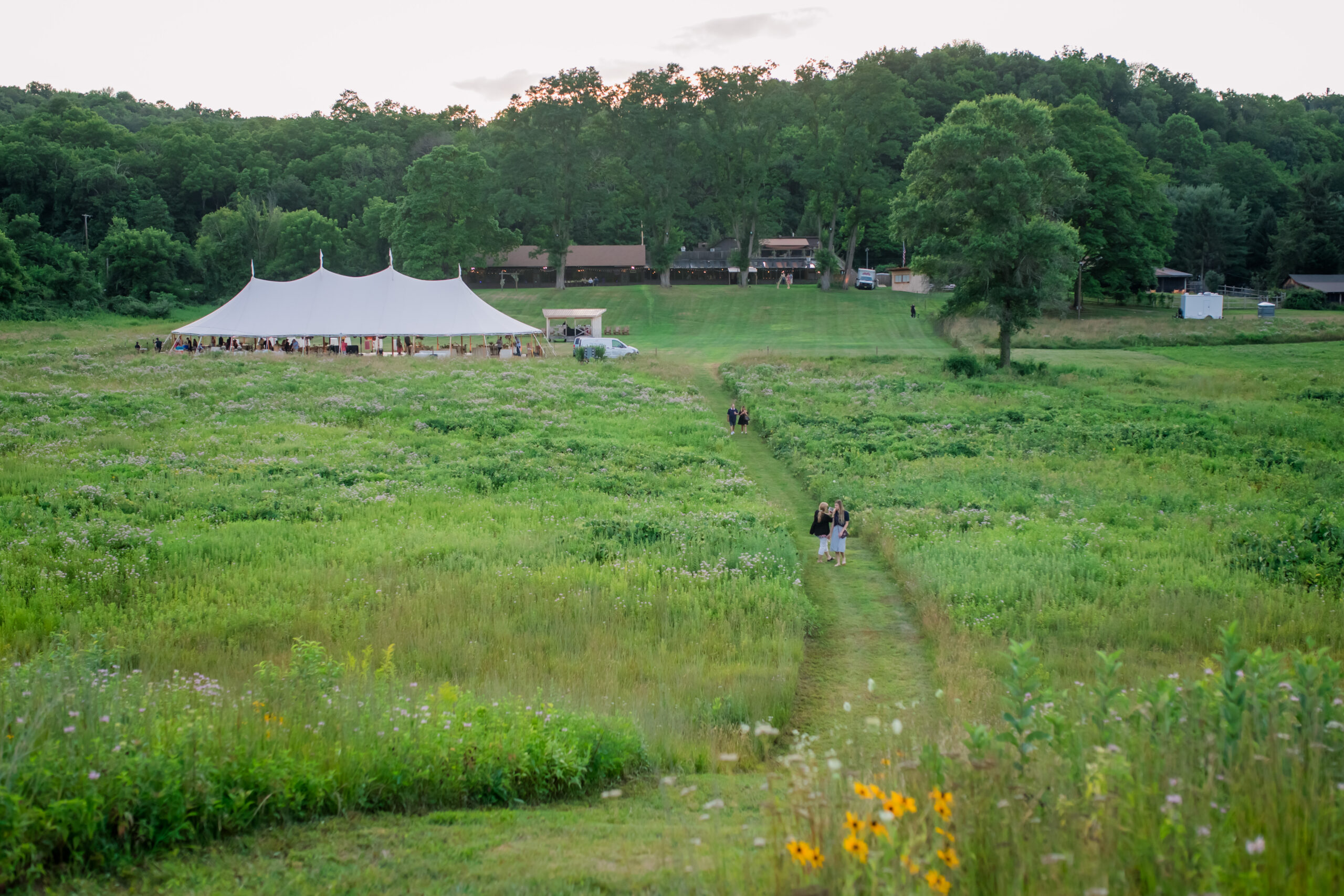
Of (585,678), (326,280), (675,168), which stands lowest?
(585,678)

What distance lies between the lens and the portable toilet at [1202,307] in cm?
6106

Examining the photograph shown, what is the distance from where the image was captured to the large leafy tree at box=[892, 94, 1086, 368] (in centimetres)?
3884

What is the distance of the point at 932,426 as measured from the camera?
2625 centimetres

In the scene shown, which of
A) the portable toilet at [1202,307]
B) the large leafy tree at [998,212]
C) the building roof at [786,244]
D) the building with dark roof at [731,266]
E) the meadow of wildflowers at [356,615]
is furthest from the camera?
the building roof at [786,244]

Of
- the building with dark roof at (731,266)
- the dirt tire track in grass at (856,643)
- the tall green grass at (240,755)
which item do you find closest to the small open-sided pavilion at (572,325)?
the building with dark roof at (731,266)

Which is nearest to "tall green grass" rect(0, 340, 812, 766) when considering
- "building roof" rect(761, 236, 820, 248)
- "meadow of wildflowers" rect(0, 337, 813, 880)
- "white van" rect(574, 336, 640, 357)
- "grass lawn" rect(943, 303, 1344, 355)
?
"meadow of wildflowers" rect(0, 337, 813, 880)

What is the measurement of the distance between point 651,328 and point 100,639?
55677 mm

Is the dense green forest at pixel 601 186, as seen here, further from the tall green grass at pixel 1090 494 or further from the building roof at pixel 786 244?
the tall green grass at pixel 1090 494

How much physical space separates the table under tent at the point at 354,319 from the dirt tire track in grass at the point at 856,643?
32947mm

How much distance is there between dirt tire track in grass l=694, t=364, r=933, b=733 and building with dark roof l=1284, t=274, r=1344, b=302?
257 ft

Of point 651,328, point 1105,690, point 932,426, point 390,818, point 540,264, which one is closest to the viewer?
point 1105,690

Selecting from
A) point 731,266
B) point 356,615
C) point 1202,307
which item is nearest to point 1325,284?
point 1202,307

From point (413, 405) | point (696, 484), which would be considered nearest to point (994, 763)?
point (696, 484)

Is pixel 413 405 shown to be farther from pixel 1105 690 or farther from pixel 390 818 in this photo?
pixel 1105 690
